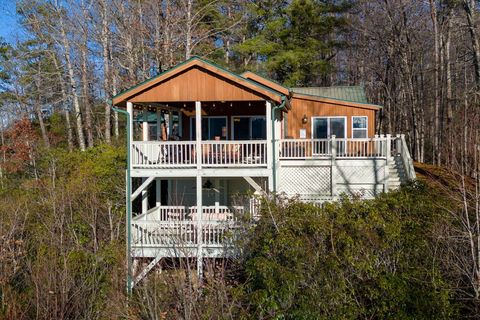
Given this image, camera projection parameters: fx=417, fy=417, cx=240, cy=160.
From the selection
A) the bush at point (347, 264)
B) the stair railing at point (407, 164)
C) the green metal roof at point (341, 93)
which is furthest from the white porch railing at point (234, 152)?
the green metal roof at point (341, 93)

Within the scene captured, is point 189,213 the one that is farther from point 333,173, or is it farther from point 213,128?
point 333,173

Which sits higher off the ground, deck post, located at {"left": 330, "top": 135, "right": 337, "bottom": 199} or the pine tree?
the pine tree

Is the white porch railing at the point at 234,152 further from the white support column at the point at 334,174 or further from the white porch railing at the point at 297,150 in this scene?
the white support column at the point at 334,174

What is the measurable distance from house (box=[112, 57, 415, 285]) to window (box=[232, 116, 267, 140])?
0.04 meters

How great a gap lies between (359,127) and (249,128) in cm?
471

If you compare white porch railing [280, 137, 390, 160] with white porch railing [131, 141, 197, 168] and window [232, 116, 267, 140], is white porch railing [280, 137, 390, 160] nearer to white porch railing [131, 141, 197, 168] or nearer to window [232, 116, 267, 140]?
window [232, 116, 267, 140]

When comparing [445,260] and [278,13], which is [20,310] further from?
[278,13]

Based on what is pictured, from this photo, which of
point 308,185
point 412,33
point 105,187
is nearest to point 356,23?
point 412,33

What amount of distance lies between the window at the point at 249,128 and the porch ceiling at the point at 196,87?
3.83 meters

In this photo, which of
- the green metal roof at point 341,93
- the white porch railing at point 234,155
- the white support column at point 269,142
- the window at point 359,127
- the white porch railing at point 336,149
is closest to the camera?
the white porch railing at point 234,155

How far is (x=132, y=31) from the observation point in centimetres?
2534

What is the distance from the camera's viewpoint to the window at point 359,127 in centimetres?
1748

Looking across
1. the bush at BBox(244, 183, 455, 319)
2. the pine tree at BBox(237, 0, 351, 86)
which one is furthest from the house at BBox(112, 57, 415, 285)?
the pine tree at BBox(237, 0, 351, 86)

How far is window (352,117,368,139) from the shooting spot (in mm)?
17484
